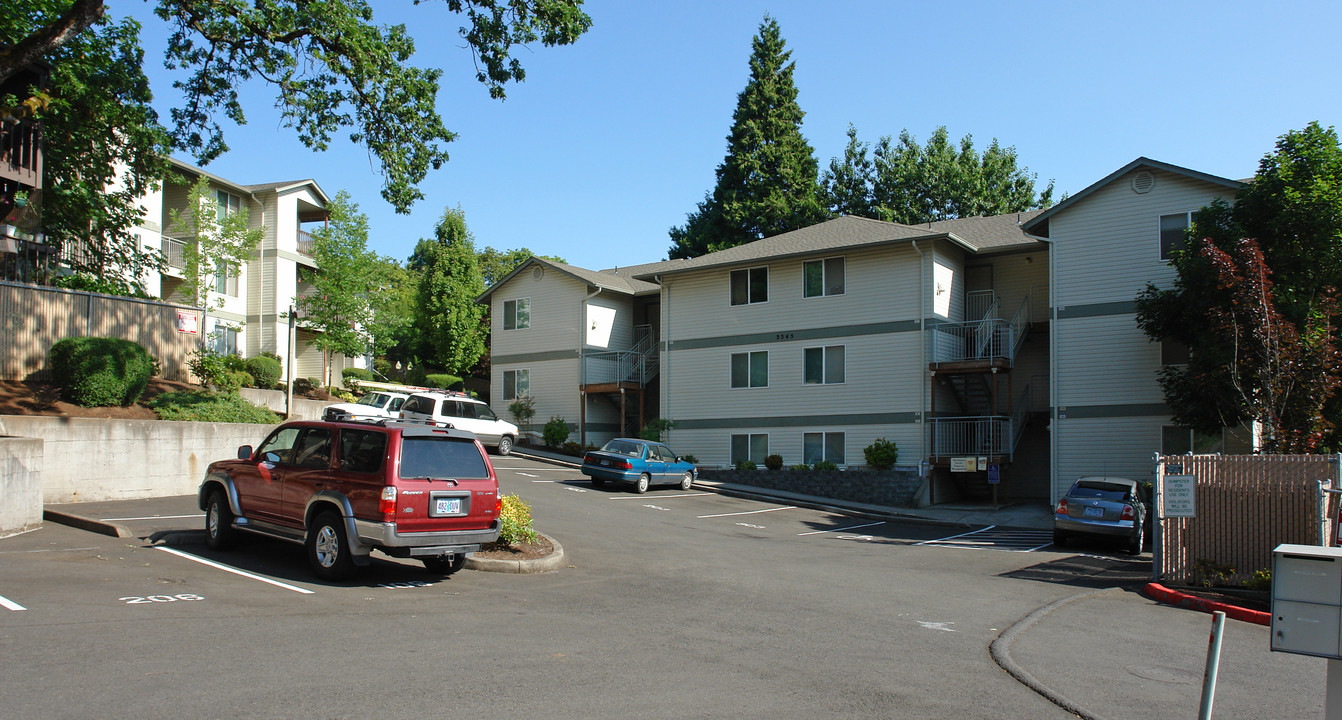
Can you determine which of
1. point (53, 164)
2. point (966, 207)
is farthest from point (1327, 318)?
point (966, 207)

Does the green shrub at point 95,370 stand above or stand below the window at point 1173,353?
below

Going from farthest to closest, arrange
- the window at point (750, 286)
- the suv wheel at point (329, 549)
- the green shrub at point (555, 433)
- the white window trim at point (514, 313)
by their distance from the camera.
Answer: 1. the white window trim at point (514, 313)
2. the green shrub at point (555, 433)
3. the window at point (750, 286)
4. the suv wheel at point (329, 549)

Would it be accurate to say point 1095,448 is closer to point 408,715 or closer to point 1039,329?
point 1039,329

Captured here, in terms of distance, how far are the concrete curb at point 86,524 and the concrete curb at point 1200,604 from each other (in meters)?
14.0

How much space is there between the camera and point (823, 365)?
96.8 ft

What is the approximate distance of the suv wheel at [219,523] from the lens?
1177 centimetres

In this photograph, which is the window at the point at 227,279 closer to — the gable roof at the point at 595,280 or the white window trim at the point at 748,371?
the gable roof at the point at 595,280

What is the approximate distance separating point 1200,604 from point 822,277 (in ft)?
62.2

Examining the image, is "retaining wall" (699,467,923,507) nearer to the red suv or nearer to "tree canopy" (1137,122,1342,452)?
"tree canopy" (1137,122,1342,452)

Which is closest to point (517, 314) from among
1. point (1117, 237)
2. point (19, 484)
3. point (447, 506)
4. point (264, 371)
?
point (264, 371)

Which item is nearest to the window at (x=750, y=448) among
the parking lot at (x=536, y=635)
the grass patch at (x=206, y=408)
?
the grass patch at (x=206, y=408)

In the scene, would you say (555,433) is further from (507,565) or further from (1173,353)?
(507,565)

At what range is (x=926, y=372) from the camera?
27.3 metres

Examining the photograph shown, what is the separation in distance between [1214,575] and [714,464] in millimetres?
19565
